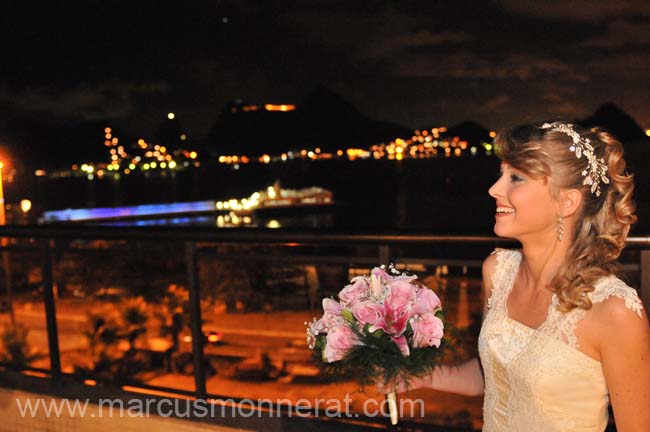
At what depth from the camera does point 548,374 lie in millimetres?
1660

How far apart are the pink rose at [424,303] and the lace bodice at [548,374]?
263 mm

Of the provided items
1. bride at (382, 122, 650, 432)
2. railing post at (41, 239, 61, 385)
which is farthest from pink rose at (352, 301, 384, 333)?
railing post at (41, 239, 61, 385)

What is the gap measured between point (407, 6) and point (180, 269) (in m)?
70.9

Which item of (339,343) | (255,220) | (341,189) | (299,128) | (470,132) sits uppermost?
(299,128)

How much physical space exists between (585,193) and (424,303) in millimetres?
531

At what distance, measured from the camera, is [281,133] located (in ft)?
426

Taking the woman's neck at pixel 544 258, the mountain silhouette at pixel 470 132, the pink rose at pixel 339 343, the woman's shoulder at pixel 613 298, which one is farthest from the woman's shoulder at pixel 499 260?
the mountain silhouette at pixel 470 132

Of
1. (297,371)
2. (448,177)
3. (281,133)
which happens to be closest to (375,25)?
(281,133)

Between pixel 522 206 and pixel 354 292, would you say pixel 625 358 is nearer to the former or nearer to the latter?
pixel 522 206

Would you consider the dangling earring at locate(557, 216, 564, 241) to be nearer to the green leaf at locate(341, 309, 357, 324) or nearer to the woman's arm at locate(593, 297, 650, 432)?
the woman's arm at locate(593, 297, 650, 432)

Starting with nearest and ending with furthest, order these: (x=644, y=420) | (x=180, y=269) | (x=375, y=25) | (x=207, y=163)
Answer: (x=644, y=420) < (x=180, y=269) < (x=375, y=25) < (x=207, y=163)

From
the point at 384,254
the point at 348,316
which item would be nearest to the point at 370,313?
the point at 348,316

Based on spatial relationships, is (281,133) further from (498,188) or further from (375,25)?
(498,188)

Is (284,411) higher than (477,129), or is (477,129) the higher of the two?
(477,129)
